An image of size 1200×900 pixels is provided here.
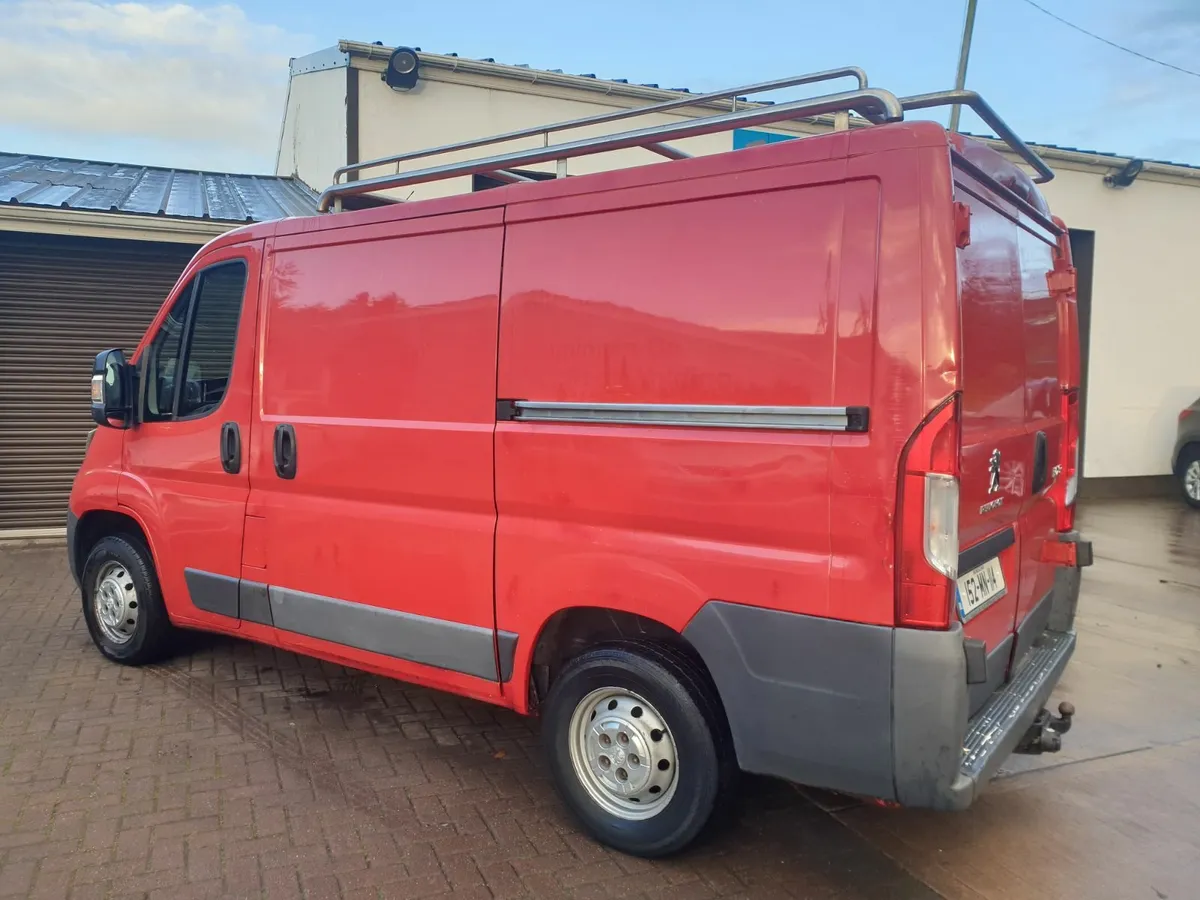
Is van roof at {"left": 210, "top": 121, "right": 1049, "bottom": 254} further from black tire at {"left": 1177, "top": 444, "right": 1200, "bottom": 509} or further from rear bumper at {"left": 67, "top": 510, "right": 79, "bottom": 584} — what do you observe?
black tire at {"left": 1177, "top": 444, "right": 1200, "bottom": 509}

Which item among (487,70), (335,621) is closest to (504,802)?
(335,621)

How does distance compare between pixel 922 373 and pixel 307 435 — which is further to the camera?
pixel 307 435

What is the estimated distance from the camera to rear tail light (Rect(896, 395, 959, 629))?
2.50 m

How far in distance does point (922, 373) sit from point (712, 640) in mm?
1061

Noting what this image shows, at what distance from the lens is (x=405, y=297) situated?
147 inches

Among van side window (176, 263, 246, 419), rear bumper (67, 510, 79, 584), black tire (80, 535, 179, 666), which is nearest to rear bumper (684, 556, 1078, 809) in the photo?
van side window (176, 263, 246, 419)

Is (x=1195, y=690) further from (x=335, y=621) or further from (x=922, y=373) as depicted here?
(x=335, y=621)

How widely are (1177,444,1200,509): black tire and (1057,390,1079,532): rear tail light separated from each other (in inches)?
376

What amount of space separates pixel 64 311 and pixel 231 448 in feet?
19.1

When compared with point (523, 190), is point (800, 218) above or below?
below

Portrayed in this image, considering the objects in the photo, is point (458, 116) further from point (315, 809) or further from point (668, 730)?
point (668, 730)

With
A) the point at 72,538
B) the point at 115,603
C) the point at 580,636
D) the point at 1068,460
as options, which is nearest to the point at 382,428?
the point at 580,636

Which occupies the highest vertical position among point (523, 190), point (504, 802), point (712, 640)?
point (523, 190)

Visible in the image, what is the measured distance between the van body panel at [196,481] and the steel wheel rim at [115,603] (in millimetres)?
330
